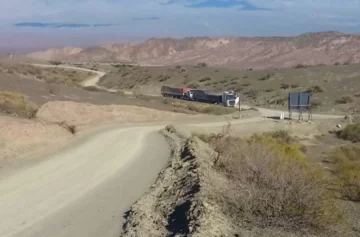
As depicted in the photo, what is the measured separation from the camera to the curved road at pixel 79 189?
1322 centimetres

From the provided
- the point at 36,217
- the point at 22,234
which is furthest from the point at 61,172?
the point at 22,234

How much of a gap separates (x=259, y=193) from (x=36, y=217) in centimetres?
533

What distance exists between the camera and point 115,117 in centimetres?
4331

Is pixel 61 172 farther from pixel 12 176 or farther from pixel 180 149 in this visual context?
pixel 180 149

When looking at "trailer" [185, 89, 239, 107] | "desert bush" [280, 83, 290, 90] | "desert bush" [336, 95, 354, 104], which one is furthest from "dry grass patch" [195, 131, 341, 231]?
"desert bush" [280, 83, 290, 90]

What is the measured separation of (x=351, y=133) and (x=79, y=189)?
34.6 m

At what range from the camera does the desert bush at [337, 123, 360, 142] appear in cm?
4649

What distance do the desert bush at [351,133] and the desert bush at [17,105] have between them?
2464 centimetres

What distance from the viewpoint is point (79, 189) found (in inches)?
676

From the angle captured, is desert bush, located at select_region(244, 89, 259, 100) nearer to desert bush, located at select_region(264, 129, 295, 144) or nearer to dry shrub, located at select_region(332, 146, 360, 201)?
desert bush, located at select_region(264, 129, 295, 144)

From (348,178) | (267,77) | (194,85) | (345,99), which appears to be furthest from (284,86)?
(348,178)

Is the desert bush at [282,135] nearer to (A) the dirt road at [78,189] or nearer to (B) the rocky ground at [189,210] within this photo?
(A) the dirt road at [78,189]

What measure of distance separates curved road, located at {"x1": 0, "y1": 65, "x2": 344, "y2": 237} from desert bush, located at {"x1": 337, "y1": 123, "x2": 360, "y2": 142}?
2369cm

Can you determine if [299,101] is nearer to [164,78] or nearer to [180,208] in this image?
[180,208]
